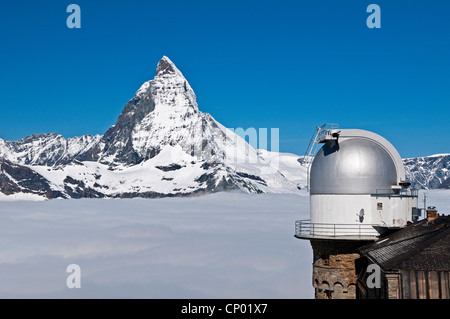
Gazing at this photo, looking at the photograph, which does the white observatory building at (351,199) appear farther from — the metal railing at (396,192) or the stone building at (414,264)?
the stone building at (414,264)

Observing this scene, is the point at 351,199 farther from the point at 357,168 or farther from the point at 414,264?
the point at 414,264

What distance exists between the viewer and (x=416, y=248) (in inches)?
1307

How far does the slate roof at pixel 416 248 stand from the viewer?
101 feet

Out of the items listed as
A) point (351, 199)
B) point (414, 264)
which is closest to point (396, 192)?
point (351, 199)

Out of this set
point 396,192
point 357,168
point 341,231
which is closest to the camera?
point 357,168

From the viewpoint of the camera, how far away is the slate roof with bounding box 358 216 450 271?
3082 cm

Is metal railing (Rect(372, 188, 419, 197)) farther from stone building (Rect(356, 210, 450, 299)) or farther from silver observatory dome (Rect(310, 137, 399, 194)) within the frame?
stone building (Rect(356, 210, 450, 299))

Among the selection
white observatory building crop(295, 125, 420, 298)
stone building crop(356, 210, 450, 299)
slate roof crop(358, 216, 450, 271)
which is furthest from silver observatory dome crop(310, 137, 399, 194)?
stone building crop(356, 210, 450, 299)

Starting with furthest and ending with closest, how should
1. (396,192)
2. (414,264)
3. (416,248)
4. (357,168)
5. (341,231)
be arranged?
1. (341,231)
2. (396,192)
3. (357,168)
4. (416,248)
5. (414,264)

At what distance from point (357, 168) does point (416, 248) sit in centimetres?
875

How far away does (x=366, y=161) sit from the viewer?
40688 millimetres
